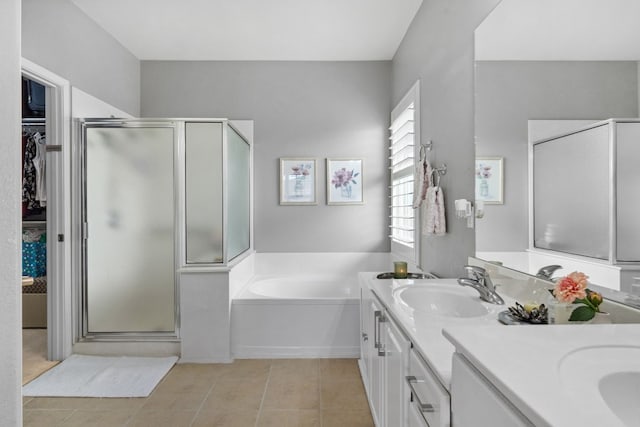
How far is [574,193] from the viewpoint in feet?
3.61

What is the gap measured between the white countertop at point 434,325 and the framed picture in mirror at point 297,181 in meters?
2.15

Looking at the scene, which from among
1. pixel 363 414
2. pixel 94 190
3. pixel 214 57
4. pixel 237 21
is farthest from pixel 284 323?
pixel 214 57

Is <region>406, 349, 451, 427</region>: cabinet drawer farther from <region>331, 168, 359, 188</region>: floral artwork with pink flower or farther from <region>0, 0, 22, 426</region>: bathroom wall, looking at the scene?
<region>331, 168, 359, 188</region>: floral artwork with pink flower

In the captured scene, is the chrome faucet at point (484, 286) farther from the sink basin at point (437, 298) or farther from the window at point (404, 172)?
the window at point (404, 172)

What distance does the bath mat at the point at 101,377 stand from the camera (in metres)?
2.26

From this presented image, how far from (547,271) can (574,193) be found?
12.5 inches

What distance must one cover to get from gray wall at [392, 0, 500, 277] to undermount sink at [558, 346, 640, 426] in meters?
1.19

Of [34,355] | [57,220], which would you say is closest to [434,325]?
[57,220]

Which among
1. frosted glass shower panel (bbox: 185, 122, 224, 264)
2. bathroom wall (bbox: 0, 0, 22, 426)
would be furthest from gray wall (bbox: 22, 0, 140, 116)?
bathroom wall (bbox: 0, 0, 22, 426)

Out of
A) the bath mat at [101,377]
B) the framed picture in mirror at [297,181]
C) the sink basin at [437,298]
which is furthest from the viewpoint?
the framed picture in mirror at [297,181]

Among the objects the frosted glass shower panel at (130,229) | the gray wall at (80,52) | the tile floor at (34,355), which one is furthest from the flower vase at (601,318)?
the gray wall at (80,52)

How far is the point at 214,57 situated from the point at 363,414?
3474 mm

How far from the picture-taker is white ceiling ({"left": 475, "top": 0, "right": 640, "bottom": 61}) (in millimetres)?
974

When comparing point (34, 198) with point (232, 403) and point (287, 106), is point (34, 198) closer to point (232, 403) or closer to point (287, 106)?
point (287, 106)
